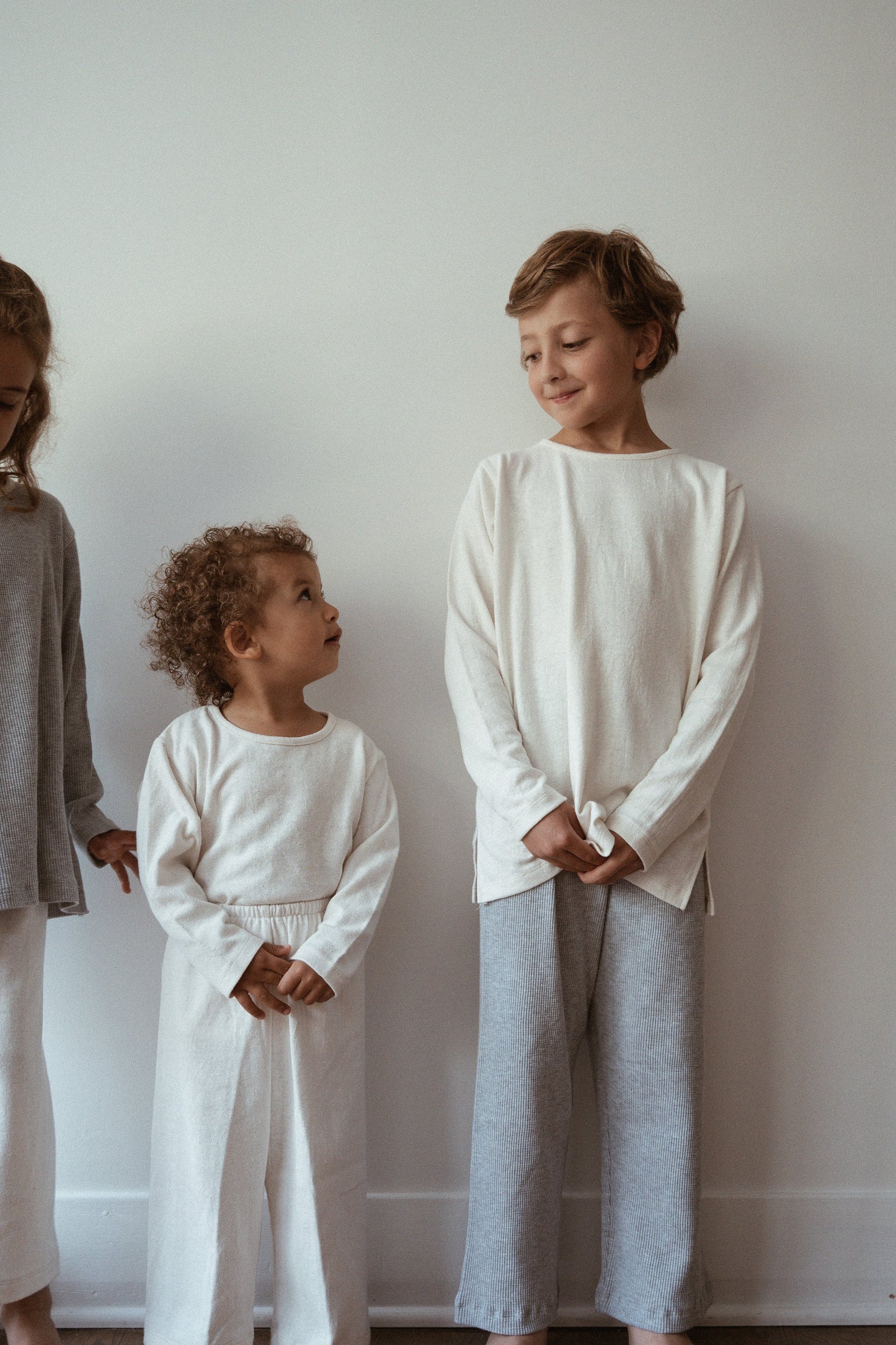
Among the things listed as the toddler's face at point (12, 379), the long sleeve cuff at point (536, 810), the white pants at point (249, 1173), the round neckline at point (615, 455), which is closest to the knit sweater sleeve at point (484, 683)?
the long sleeve cuff at point (536, 810)

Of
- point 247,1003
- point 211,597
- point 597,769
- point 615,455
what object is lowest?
point 247,1003

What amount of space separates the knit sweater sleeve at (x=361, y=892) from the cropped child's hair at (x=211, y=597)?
0.26 m

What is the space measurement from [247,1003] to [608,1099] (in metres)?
0.50

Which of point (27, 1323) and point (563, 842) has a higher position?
point (563, 842)

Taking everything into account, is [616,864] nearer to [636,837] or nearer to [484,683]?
[636,837]

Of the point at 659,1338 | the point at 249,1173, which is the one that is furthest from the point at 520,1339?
the point at 249,1173

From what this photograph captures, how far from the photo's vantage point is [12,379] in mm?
1205

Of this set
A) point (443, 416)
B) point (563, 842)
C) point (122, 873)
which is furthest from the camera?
point (443, 416)

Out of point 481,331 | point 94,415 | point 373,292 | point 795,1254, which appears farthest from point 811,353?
point 795,1254

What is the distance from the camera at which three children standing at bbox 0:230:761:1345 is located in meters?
1.21

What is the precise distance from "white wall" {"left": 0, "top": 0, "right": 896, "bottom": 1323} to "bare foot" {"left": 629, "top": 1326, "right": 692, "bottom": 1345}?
0.74 ft

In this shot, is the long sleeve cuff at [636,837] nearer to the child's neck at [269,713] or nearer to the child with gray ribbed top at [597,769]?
the child with gray ribbed top at [597,769]

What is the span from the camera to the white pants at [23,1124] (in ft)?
3.90

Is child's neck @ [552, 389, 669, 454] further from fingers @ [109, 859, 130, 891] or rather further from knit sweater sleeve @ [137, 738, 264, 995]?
fingers @ [109, 859, 130, 891]
